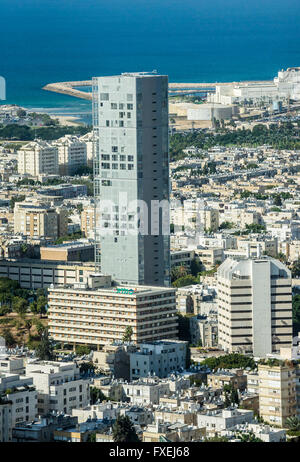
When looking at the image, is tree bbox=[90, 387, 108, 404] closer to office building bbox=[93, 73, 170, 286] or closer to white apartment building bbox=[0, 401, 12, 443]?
white apartment building bbox=[0, 401, 12, 443]

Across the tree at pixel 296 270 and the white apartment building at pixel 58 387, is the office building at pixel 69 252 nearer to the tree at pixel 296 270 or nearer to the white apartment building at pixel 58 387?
the tree at pixel 296 270

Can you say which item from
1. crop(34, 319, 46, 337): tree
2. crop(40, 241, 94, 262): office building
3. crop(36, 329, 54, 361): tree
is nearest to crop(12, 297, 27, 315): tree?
crop(34, 319, 46, 337): tree

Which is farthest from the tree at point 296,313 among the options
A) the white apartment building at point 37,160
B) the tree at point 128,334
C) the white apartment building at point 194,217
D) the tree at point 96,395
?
the white apartment building at point 37,160

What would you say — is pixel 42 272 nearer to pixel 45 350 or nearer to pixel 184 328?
pixel 184 328

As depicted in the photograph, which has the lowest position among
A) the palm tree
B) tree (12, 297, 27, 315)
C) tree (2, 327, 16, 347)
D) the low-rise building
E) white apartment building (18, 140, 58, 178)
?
the palm tree

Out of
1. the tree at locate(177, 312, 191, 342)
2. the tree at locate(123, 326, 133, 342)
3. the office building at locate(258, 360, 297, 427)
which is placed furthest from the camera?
the tree at locate(177, 312, 191, 342)

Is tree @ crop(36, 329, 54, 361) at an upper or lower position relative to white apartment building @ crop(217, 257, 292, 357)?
lower
